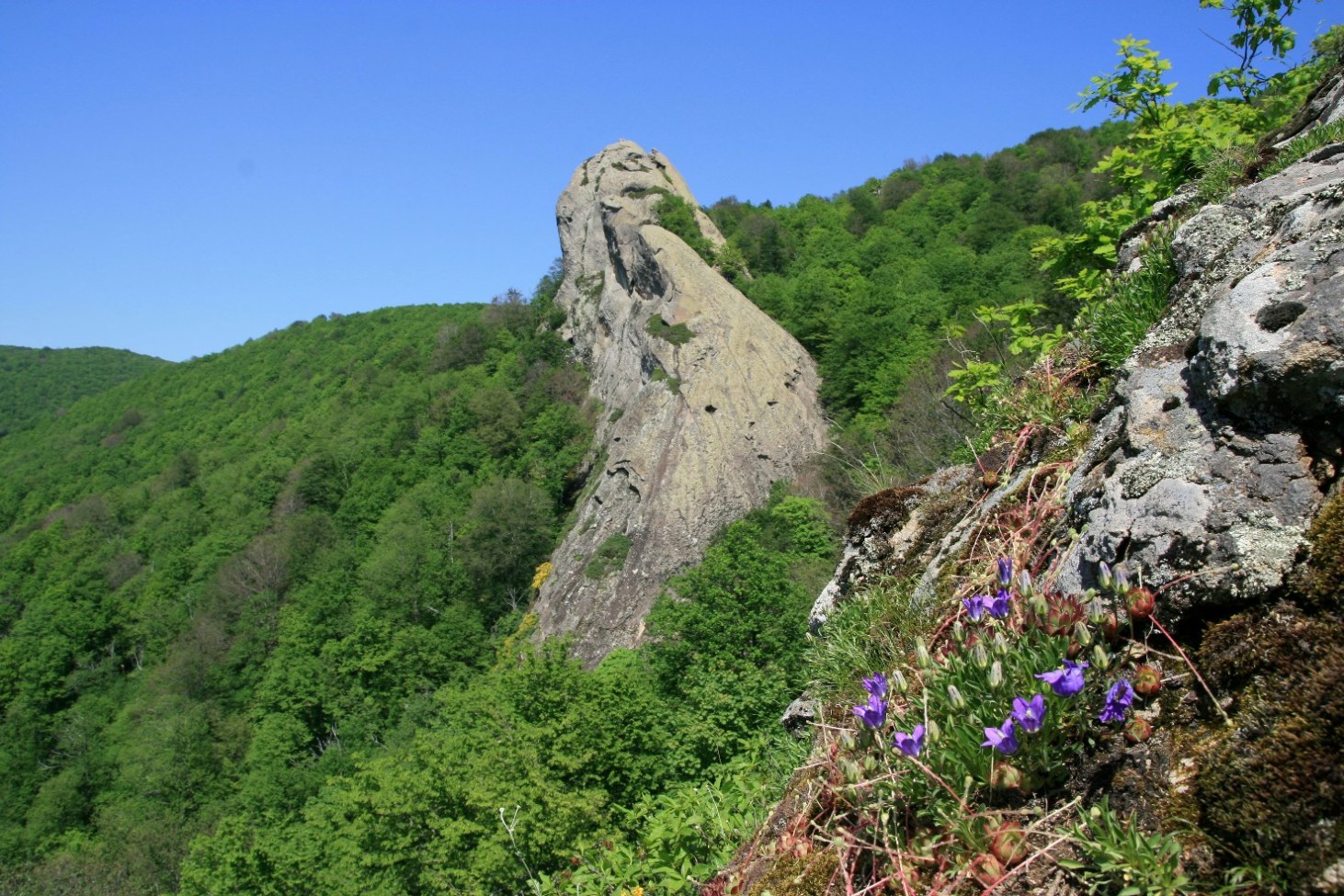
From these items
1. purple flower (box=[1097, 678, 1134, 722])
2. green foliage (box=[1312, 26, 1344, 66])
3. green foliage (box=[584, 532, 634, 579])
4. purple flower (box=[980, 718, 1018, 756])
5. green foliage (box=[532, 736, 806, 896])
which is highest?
green foliage (box=[1312, 26, 1344, 66])

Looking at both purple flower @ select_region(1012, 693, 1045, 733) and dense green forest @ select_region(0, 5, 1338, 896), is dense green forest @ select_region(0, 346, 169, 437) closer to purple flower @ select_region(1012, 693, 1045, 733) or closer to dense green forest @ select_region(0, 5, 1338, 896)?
dense green forest @ select_region(0, 5, 1338, 896)

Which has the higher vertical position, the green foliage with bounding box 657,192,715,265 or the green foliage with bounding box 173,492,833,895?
the green foliage with bounding box 657,192,715,265

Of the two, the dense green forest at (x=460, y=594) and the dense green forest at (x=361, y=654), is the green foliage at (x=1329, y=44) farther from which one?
the dense green forest at (x=361, y=654)

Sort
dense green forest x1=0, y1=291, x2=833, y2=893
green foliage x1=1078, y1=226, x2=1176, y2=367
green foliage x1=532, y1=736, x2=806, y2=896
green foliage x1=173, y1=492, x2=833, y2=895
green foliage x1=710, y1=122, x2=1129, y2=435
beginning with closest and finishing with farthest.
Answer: green foliage x1=532, y1=736, x2=806, y2=896, green foliage x1=1078, y1=226, x2=1176, y2=367, green foliage x1=173, y1=492, x2=833, y2=895, dense green forest x1=0, y1=291, x2=833, y2=893, green foliage x1=710, y1=122, x2=1129, y2=435

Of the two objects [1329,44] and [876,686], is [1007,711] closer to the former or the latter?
[876,686]

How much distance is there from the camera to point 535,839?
43.5 feet

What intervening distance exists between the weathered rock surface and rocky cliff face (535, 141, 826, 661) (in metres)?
27.4

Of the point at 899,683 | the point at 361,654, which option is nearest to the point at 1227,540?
the point at 899,683

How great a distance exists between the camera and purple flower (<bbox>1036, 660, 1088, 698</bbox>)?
2258mm

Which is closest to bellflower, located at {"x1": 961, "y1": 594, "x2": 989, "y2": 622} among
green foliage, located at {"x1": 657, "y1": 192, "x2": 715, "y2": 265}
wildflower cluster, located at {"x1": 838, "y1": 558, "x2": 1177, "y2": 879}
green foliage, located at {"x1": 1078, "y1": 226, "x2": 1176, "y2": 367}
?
wildflower cluster, located at {"x1": 838, "y1": 558, "x2": 1177, "y2": 879}

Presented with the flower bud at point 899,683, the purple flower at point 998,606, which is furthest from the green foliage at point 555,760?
the purple flower at point 998,606

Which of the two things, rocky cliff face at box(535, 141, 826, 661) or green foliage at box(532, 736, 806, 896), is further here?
rocky cliff face at box(535, 141, 826, 661)

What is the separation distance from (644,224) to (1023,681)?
145 ft

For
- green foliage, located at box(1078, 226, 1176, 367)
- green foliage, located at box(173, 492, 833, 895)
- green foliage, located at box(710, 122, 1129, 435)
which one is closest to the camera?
green foliage, located at box(1078, 226, 1176, 367)
